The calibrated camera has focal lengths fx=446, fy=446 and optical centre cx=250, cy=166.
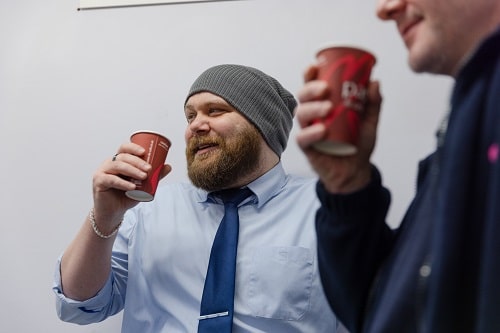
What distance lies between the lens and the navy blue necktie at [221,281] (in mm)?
952

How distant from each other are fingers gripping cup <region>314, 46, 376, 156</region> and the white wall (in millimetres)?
695

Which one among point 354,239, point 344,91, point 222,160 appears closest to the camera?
point 344,91

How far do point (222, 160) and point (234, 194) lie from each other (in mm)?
98

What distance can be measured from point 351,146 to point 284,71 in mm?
790

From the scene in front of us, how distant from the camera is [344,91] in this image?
0.53 meters

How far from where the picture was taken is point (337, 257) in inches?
25.3

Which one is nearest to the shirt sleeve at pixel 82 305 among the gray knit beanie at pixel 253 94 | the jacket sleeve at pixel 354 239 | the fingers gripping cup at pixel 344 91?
the gray knit beanie at pixel 253 94

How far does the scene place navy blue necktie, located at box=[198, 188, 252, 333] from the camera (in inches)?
37.5

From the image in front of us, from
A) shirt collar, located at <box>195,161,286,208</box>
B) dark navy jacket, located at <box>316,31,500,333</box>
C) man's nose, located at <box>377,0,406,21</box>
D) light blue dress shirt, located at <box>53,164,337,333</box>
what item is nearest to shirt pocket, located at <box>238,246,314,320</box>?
light blue dress shirt, located at <box>53,164,337,333</box>

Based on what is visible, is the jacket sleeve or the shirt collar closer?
the jacket sleeve

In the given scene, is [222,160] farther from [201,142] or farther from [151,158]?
[151,158]

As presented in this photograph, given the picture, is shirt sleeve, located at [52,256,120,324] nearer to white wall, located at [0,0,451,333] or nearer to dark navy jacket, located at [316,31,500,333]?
white wall, located at [0,0,451,333]

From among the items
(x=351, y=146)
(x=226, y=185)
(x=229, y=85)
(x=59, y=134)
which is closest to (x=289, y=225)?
(x=226, y=185)

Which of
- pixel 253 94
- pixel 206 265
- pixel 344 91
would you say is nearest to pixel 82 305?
pixel 206 265
